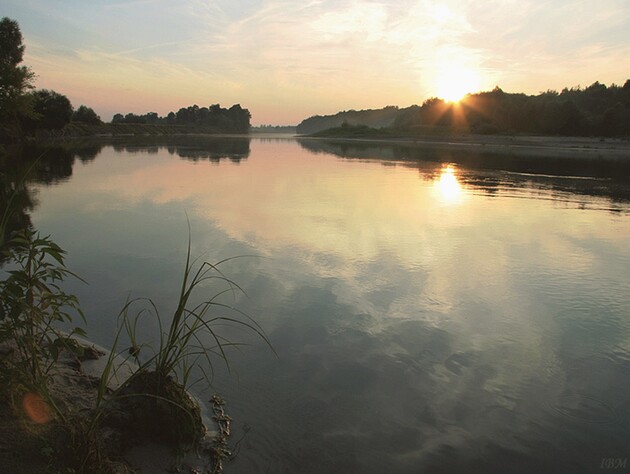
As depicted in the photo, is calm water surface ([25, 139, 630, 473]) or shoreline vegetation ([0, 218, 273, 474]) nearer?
shoreline vegetation ([0, 218, 273, 474])

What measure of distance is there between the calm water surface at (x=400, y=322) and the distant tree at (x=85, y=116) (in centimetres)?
10014

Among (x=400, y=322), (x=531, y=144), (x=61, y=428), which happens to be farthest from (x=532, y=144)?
(x=61, y=428)

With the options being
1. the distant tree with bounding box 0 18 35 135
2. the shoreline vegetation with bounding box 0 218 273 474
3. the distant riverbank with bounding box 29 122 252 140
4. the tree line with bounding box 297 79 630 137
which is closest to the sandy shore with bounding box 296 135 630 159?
the tree line with bounding box 297 79 630 137

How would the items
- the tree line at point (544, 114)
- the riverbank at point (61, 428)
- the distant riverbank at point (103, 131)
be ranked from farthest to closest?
the tree line at point (544, 114) < the distant riverbank at point (103, 131) < the riverbank at point (61, 428)

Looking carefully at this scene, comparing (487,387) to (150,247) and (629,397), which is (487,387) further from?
(150,247)

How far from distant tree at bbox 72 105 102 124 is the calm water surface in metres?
100

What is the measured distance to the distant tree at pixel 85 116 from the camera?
10362 cm

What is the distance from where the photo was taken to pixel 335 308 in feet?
24.8

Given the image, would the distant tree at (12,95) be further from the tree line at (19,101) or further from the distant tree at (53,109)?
the distant tree at (53,109)

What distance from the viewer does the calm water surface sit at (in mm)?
4469

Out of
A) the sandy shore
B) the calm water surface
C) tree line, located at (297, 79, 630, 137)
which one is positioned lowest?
the calm water surface

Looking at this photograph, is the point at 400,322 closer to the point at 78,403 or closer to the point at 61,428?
the point at 78,403

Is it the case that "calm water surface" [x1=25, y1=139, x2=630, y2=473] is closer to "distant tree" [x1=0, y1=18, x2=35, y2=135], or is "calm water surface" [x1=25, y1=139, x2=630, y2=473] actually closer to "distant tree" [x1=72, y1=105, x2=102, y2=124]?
"distant tree" [x1=0, y1=18, x2=35, y2=135]

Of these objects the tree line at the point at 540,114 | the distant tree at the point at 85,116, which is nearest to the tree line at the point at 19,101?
the distant tree at the point at 85,116
